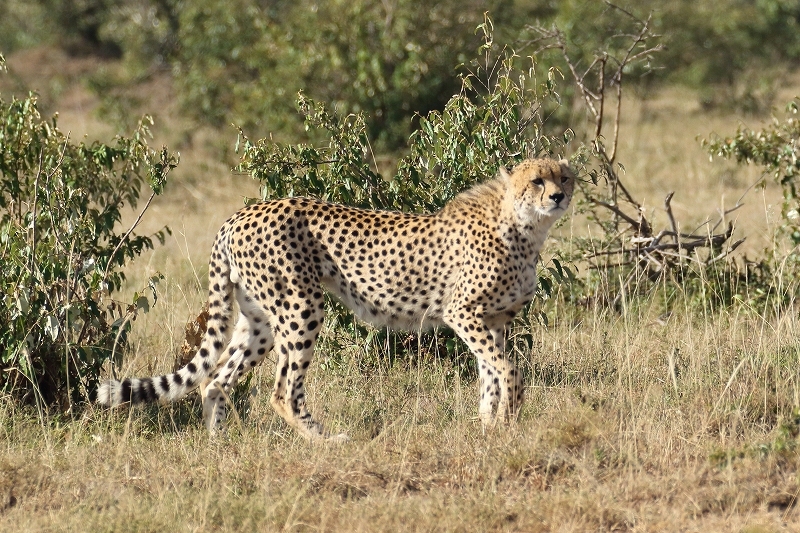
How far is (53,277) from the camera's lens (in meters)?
4.58

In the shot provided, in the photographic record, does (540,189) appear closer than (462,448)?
No

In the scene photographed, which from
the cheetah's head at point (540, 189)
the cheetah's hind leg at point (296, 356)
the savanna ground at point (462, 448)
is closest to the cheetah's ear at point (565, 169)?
the cheetah's head at point (540, 189)

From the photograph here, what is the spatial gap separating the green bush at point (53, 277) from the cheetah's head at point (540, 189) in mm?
1454

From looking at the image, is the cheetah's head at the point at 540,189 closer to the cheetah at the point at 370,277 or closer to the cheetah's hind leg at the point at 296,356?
the cheetah at the point at 370,277

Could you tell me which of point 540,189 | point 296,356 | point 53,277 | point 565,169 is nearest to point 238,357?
point 296,356

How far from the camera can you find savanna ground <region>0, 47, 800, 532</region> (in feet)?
11.8

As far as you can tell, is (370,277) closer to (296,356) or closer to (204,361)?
(296,356)

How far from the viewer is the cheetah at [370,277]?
178 inches

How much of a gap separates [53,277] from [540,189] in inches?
77.0

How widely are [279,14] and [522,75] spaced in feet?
33.0

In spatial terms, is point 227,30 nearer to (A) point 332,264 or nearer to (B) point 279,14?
(B) point 279,14

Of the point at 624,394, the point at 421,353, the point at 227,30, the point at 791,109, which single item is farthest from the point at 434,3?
the point at 624,394

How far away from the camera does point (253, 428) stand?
459cm

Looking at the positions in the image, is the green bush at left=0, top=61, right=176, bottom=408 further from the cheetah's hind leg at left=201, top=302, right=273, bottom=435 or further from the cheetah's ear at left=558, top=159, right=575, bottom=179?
the cheetah's ear at left=558, top=159, right=575, bottom=179
